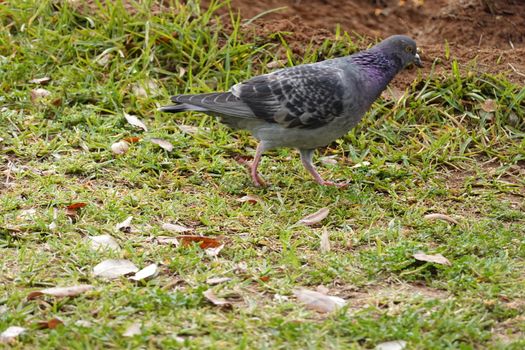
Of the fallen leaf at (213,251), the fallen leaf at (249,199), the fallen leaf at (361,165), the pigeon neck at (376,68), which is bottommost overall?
the fallen leaf at (361,165)

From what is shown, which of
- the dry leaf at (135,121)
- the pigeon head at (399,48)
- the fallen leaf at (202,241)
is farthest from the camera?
the dry leaf at (135,121)

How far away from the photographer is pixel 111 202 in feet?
18.0

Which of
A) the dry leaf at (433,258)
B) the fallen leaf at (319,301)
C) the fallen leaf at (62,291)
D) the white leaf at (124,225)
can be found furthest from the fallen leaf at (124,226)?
the dry leaf at (433,258)

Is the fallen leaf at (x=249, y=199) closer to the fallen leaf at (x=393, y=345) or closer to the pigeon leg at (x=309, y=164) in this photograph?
the pigeon leg at (x=309, y=164)

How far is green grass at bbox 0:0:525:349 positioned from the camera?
4.14 meters

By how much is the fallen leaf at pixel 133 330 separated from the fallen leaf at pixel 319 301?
2.83 ft

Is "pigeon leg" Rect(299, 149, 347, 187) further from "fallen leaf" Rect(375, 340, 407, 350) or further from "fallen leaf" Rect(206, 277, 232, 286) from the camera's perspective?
"fallen leaf" Rect(375, 340, 407, 350)

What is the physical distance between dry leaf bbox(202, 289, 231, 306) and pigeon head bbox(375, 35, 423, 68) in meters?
2.62

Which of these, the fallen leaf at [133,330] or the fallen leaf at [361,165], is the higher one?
the fallen leaf at [133,330]

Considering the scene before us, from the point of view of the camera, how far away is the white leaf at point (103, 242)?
4883 mm

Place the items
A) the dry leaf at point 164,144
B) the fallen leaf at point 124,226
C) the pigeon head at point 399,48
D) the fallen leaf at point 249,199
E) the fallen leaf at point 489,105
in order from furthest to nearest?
the fallen leaf at point 489,105
the dry leaf at point 164,144
the pigeon head at point 399,48
the fallen leaf at point 249,199
the fallen leaf at point 124,226

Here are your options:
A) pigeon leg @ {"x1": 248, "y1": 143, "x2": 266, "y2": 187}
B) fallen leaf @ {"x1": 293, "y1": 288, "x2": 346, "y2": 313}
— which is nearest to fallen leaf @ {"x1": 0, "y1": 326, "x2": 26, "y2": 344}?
fallen leaf @ {"x1": 293, "y1": 288, "x2": 346, "y2": 313}

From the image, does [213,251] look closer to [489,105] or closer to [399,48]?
[399,48]

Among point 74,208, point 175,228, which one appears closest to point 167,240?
point 175,228
